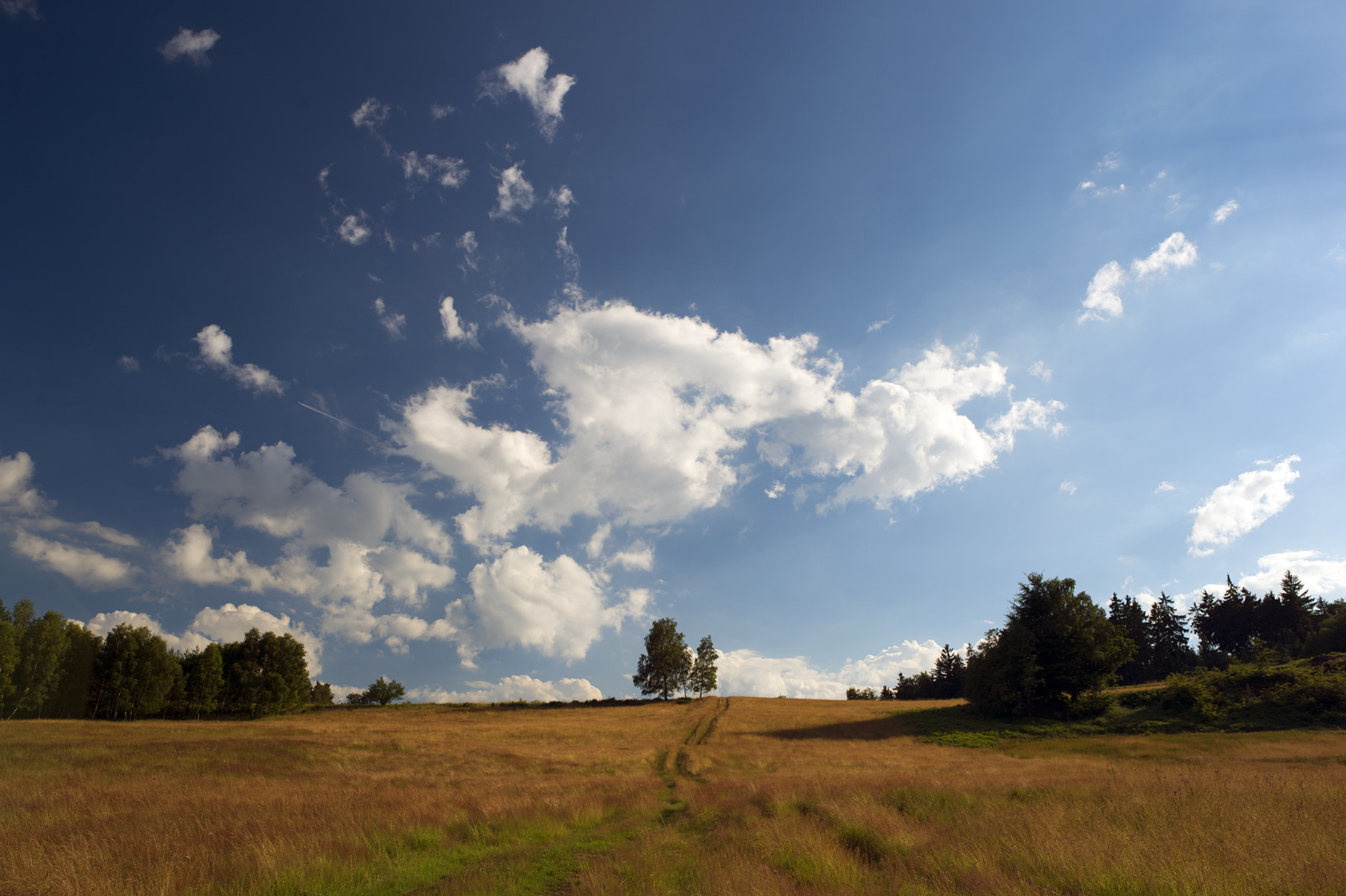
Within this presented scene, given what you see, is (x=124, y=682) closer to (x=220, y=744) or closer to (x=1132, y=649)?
(x=220, y=744)

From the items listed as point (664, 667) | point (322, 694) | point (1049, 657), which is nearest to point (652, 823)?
point (1049, 657)

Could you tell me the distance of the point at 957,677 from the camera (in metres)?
94.8

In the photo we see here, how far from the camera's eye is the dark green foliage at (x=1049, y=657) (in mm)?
42281

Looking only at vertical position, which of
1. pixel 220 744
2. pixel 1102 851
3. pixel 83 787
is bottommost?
Answer: pixel 220 744

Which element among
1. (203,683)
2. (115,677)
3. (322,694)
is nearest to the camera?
(115,677)

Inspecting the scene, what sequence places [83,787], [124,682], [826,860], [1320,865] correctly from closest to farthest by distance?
[1320,865], [826,860], [83,787], [124,682]

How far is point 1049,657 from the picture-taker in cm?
4381

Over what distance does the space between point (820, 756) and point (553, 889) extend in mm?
28068

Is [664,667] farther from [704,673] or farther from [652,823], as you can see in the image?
[652,823]

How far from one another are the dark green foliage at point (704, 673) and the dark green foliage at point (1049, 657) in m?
50.5

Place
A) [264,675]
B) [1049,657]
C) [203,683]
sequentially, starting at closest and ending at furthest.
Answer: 1. [1049,657]
2. [203,683]
3. [264,675]

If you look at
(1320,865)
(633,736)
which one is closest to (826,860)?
(1320,865)

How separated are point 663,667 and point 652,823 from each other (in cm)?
7875

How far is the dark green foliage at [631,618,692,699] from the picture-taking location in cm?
8900
